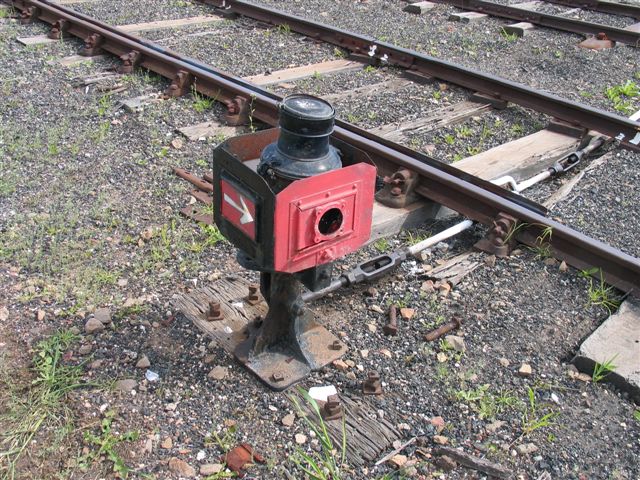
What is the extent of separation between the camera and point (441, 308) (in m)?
3.47

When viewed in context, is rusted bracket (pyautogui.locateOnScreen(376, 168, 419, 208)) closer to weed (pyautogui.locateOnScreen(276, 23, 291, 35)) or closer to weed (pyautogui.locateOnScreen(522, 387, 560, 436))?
weed (pyautogui.locateOnScreen(522, 387, 560, 436))

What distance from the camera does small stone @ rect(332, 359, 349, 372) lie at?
308 centimetres

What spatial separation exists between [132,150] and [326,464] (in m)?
3.15

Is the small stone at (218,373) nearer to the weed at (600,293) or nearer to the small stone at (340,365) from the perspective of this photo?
the small stone at (340,365)

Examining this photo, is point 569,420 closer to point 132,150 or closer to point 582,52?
point 132,150

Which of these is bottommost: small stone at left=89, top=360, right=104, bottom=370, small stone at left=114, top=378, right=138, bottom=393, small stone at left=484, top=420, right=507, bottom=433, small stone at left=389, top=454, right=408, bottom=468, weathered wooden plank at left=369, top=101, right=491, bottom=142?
small stone at left=89, top=360, right=104, bottom=370

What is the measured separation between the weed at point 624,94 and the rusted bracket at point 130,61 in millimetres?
4441

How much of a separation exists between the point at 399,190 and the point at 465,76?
2.54 metres

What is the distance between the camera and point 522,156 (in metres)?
5.02

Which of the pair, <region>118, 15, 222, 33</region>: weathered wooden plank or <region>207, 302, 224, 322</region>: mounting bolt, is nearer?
<region>207, 302, 224, 322</region>: mounting bolt

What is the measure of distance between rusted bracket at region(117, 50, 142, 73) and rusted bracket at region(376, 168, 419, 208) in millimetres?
3244

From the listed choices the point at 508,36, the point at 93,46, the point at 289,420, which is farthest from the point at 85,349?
the point at 508,36

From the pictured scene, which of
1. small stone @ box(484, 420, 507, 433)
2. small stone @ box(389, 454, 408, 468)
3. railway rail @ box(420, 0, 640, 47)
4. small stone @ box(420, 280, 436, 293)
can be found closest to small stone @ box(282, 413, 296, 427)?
small stone @ box(389, 454, 408, 468)

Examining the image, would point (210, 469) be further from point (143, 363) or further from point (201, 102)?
point (201, 102)
